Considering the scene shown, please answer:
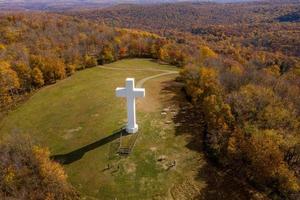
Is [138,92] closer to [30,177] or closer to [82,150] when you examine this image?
[82,150]

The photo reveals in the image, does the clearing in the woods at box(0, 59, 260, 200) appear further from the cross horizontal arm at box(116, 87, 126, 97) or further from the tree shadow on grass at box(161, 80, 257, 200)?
the cross horizontal arm at box(116, 87, 126, 97)

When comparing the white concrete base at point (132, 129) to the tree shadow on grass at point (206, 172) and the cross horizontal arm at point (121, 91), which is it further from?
the tree shadow on grass at point (206, 172)

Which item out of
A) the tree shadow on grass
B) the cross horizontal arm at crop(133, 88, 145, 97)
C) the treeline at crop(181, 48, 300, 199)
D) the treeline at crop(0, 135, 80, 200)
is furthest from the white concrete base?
the treeline at crop(0, 135, 80, 200)

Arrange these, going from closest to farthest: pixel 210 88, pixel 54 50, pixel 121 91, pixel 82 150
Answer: pixel 121 91
pixel 82 150
pixel 210 88
pixel 54 50

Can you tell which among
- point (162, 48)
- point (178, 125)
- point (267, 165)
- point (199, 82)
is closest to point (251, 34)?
point (162, 48)

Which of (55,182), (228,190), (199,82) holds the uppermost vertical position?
(199,82)

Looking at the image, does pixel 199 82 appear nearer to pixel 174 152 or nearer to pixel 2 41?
pixel 174 152

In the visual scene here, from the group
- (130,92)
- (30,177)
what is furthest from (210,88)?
(30,177)
